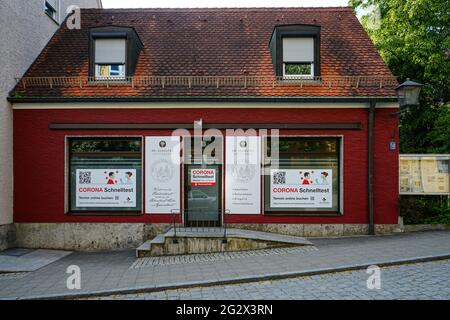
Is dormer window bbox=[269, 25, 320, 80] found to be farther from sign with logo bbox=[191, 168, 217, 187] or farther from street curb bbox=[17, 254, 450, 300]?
street curb bbox=[17, 254, 450, 300]

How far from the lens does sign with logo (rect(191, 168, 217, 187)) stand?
11125mm

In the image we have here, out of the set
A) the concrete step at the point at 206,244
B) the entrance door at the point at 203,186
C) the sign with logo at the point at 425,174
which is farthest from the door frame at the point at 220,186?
the sign with logo at the point at 425,174

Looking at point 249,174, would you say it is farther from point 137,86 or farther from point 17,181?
point 17,181

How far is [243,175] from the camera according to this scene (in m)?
10.9

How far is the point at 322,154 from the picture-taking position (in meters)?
11.1

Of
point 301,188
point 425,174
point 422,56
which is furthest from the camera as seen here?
point 422,56

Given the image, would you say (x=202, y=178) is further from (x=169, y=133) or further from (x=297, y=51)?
(x=297, y=51)

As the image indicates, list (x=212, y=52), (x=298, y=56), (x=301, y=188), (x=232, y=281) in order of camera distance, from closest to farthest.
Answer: (x=232, y=281) → (x=301, y=188) → (x=298, y=56) → (x=212, y=52)

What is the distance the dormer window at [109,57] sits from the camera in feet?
38.3

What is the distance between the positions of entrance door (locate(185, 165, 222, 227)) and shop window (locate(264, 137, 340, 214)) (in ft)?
4.93

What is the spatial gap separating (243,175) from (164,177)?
239 centimetres

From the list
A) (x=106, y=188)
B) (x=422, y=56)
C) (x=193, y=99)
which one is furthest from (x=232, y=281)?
(x=422, y=56)

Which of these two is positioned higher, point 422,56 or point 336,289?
point 422,56
